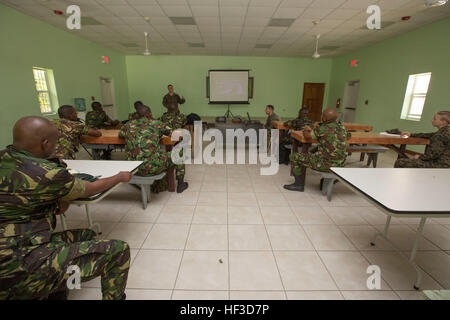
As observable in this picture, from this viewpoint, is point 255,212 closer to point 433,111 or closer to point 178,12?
point 178,12

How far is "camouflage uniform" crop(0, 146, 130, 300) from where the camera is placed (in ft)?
3.19

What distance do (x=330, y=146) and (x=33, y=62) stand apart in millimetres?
6054

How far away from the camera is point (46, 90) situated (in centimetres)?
524

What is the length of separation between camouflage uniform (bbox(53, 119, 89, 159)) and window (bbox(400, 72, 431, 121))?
Answer: 6897 millimetres

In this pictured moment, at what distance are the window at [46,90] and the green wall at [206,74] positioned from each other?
4.26 metres

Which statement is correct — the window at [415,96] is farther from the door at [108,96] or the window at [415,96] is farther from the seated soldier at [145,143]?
the door at [108,96]

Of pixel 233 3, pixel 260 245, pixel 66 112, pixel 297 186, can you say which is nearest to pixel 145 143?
pixel 66 112

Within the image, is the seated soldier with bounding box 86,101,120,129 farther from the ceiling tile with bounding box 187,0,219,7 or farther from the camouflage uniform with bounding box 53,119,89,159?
the ceiling tile with bounding box 187,0,219,7

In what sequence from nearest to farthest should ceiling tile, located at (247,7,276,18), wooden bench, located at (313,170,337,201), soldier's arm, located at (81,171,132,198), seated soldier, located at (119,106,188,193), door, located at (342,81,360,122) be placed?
soldier's arm, located at (81,171,132,198), seated soldier, located at (119,106,188,193), wooden bench, located at (313,170,337,201), ceiling tile, located at (247,7,276,18), door, located at (342,81,360,122)

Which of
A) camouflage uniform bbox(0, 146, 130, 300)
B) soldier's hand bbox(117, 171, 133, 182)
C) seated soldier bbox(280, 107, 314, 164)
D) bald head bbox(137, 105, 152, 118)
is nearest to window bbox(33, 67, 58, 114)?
bald head bbox(137, 105, 152, 118)

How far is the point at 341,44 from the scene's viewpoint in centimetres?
681

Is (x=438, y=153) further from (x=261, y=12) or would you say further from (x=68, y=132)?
(x=68, y=132)

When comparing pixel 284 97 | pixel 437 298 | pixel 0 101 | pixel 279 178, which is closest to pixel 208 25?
pixel 279 178
